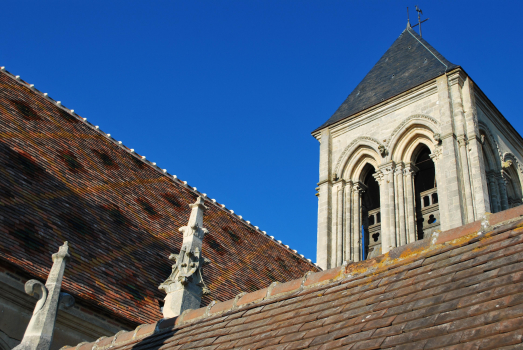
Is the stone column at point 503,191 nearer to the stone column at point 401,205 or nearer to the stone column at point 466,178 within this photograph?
the stone column at point 466,178

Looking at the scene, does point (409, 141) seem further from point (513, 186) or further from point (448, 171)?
point (513, 186)

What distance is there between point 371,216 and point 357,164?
64.6 inches

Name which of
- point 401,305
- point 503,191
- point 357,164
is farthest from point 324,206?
point 401,305

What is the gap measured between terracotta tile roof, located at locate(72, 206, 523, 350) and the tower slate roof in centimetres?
1330

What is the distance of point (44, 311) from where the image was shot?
524 centimetres

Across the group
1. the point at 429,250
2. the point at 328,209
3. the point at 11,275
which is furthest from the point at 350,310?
the point at 328,209

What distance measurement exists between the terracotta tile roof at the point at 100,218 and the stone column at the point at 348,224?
4.52 ft

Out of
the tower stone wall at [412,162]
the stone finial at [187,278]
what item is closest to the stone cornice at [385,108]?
the tower stone wall at [412,162]

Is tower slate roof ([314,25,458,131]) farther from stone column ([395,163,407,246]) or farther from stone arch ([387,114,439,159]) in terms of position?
stone column ([395,163,407,246])

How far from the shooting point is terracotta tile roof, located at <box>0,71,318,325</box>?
350 inches

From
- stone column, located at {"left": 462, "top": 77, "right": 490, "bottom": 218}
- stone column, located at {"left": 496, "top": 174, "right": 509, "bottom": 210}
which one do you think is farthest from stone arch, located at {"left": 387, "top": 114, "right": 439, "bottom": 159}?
stone column, located at {"left": 496, "top": 174, "right": 509, "bottom": 210}

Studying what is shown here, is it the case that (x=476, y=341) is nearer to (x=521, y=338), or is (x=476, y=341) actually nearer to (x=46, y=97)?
(x=521, y=338)

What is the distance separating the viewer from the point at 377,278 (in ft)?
14.5

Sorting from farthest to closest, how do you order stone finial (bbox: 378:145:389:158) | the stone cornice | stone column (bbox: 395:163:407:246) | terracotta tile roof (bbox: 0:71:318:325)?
stone finial (bbox: 378:145:389:158)
the stone cornice
stone column (bbox: 395:163:407:246)
terracotta tile roof (bbox: 0:71:318:325)
